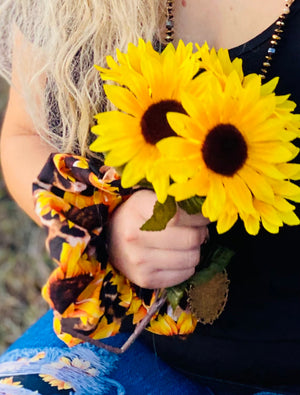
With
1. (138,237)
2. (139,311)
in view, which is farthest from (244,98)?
(139,311)

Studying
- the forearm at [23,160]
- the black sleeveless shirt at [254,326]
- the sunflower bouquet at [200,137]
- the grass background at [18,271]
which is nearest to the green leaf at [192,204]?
the sunflower bouquet at [200,137]

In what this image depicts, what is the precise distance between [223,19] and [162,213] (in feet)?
1.26

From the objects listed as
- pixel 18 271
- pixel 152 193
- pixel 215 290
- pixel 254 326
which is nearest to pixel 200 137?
pixel 152 193

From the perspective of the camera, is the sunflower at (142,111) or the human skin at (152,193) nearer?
the sunflower at (142,111)

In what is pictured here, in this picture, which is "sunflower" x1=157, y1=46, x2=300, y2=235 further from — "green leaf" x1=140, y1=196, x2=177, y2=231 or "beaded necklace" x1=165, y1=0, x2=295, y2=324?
"beaded necklace" x1=165, y1=0, x2=295, y2=324

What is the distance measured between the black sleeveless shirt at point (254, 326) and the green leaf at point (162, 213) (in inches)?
10.4

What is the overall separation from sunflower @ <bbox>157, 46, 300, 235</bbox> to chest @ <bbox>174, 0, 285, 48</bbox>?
317 mm

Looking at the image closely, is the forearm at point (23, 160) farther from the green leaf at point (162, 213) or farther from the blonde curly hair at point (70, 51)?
the green leaf at point (162, 213)

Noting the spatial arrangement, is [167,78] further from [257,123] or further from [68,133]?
[68,133]

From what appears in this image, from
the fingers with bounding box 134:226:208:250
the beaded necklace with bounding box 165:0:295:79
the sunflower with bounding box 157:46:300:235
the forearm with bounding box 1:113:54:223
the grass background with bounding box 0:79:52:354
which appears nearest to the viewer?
the sunflower with bounding box 157:46:300:235

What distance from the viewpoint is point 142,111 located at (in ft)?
1.86

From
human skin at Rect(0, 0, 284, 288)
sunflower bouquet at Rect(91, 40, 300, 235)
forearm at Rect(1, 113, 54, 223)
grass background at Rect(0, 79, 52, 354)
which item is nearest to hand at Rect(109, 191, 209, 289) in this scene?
human skin at Rect(0, 0, 284, 288)

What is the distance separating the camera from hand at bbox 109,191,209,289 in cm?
70

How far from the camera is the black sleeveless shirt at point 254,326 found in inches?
34.9
